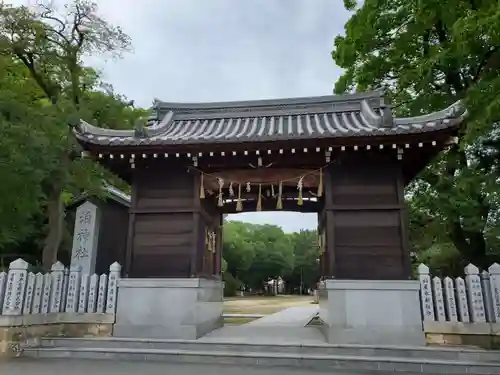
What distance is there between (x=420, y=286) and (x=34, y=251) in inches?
548

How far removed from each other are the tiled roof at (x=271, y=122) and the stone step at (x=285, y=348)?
379cm

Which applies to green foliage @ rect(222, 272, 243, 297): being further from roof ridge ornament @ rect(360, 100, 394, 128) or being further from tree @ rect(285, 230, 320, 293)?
roof ridge ornament @ rect(360, 100, 394, 128)

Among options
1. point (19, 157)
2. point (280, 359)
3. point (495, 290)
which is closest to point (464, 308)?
point (495, 290)

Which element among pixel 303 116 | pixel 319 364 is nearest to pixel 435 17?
pixel 303 116

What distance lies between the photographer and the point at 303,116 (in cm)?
1016

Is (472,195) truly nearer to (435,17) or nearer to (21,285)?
(435,17)

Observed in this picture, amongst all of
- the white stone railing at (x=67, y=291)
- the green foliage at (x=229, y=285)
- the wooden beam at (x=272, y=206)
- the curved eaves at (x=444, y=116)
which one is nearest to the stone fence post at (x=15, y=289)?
the white stone railing at (x=67, y=291)

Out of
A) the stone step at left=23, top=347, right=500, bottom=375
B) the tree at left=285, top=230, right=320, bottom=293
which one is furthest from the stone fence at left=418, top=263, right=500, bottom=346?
the tree at left=285, top=230, right=320, bottom=293

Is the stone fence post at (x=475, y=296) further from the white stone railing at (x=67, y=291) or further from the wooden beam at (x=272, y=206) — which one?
the white stone railing at (x=67, y=291)

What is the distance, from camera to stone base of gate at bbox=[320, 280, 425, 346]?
7.01 meters

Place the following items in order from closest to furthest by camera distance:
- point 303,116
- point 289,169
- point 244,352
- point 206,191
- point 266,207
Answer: point 244,352 → point 289,169 → point 206,191 → point 303,116 → point 266,207

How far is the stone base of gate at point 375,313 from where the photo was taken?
7.01m

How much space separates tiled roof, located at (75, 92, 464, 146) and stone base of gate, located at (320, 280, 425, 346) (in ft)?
9.38

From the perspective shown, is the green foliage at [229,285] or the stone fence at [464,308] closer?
the stone fence at [464,308]
